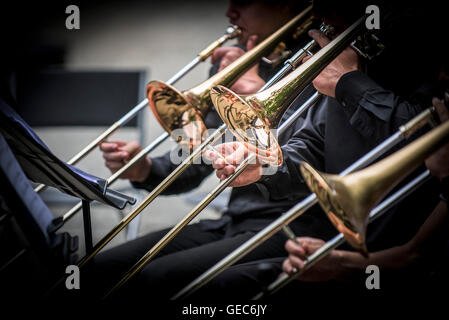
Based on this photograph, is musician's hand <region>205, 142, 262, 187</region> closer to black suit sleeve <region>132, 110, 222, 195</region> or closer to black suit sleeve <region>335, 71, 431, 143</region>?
black suit sleeve <region>335, 71, 431, 143</region>

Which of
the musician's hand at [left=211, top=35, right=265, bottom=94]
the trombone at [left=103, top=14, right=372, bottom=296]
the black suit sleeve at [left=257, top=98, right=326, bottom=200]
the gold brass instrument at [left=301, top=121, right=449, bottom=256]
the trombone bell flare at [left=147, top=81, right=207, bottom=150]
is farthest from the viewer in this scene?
the musician's hand at [left=211, top=35, right=265, bottom=94]

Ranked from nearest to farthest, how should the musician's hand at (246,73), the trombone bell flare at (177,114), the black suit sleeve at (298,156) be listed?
1. the black suit sleeve at (298,156)
2. the trombone bell flare at (177,114)
3. the musician's hand at (246,73)

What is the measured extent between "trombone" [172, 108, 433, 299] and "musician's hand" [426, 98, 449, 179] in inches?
0.6

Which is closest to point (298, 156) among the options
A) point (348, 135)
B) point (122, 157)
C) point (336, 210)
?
point (348, 135)

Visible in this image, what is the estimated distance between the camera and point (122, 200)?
32.4 inches

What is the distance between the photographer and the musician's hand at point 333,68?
867 mm

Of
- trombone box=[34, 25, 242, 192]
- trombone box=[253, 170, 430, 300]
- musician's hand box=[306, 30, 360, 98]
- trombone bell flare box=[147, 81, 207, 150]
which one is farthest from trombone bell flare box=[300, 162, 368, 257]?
trombone box=[34, 25, 242, 192]

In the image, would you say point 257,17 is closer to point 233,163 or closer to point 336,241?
point 233,163

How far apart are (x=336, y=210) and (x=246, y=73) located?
635 millimetres

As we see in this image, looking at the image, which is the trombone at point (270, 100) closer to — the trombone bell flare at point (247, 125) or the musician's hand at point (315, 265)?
the trombone bell flare at point (247, 125)

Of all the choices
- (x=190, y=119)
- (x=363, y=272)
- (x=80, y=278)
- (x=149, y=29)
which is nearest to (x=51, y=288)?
(x=80, y=278)

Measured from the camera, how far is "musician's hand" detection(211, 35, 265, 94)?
1.21m

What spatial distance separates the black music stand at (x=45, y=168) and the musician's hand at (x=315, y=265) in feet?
0.99

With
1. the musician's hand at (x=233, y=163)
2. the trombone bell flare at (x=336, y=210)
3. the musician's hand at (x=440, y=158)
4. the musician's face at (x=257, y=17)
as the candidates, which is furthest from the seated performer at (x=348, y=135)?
the musician's face at (x=257, y=17)
